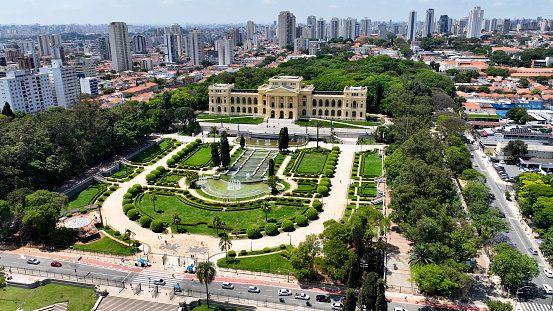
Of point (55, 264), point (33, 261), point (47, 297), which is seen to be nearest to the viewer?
point (47, 297)

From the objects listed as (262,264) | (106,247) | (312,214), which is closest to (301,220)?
(312,214)

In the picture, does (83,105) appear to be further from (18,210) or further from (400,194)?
(400,194)

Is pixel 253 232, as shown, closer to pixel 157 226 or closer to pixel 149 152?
pixel 157 226

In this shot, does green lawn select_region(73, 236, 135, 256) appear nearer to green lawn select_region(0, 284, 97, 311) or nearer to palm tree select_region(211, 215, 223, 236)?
green lawn select_region(0, 284, 97, 311)

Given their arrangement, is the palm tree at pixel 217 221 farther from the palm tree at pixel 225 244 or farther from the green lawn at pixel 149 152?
the green lawn at pixel 149 152

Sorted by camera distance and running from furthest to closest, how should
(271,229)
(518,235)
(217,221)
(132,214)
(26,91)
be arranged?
1. (26,91)
2. (132,214)
3. (271,229)
4. (518,235)
5. (217,221)

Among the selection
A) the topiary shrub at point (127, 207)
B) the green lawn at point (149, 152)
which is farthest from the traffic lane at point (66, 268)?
the green lawn at point (149, 152)

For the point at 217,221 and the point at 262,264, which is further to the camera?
the point at 217,221
